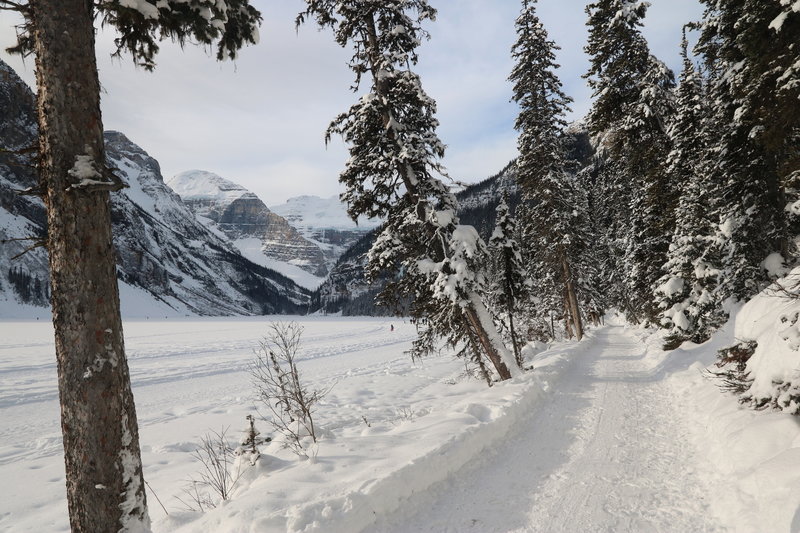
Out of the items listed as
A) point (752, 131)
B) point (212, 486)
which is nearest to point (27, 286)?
point (212, 486)

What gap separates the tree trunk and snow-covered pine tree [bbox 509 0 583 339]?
1953cm

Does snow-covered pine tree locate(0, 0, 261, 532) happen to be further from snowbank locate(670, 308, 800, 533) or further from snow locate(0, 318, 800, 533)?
snowbank locate(670, 308, 800, 533)

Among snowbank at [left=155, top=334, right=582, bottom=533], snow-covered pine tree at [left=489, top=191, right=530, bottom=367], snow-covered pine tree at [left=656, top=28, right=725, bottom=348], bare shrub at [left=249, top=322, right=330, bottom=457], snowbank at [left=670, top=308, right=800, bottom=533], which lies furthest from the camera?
snow-covered pine tree at [left=489, top=191, right=530, bottom=367]

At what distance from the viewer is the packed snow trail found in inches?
173

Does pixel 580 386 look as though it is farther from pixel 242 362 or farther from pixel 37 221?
pixel 37 221

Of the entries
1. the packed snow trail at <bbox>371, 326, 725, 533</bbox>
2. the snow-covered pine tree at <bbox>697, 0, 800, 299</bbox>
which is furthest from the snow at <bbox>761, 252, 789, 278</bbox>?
the packed snow trail at <bbox>371, 326, 725, 533</bbox>

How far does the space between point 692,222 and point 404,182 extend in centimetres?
901

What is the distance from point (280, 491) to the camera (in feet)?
15.2

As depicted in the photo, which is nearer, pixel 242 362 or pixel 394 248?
pixel 394 248

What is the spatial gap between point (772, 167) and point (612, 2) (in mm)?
7589

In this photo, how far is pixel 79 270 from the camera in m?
3.31

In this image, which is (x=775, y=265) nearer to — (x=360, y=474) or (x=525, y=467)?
(x=525, y=467)

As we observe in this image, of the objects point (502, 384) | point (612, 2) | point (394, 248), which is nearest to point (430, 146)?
point (394, 248)

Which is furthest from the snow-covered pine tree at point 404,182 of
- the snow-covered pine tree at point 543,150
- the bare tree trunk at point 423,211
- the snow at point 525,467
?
the snow-covered pine tree at point 543,150
